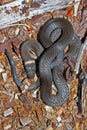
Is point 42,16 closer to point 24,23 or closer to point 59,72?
point 24,23

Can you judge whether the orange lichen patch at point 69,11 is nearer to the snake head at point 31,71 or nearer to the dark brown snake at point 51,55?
the dark brown snake at point 51,55

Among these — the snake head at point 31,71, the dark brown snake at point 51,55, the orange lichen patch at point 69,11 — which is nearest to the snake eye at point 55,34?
the dark brown snake at point 51,55

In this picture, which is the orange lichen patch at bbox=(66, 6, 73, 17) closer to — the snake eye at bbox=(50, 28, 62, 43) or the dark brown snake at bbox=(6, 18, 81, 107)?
the dark brown snake at bbox=(6, 18, 81, 107)

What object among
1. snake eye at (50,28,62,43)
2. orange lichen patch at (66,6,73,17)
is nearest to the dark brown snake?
snake eye at (50,28,62,43)

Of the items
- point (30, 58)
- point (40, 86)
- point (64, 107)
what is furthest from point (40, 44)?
point (64, 107)

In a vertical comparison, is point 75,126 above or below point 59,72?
below

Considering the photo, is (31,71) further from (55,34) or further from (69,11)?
(69,11)

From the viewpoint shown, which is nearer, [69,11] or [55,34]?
[55,34]

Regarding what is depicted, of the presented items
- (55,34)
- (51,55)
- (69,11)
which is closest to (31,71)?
(51,55)
